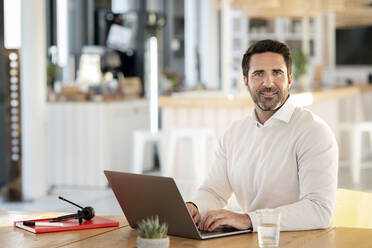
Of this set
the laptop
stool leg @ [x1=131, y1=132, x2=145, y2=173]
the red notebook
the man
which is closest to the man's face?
the man

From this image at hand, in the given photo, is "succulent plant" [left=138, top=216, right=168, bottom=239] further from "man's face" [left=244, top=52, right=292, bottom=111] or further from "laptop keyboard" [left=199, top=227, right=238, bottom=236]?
"man's face" [left=244, top=52, right=292, bottom=111]

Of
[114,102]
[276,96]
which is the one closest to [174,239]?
[276,96]

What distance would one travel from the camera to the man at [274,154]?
2.66m

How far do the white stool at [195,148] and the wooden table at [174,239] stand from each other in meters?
4.19

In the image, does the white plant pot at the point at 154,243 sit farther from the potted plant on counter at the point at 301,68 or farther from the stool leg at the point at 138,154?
the potted plant on counter at the point at 301,68

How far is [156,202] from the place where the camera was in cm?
236

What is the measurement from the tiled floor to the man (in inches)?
147

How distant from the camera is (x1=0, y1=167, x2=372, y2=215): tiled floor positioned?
6809 millimetres

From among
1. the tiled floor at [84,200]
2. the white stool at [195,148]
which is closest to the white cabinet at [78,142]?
the tiled floor at [84,200]

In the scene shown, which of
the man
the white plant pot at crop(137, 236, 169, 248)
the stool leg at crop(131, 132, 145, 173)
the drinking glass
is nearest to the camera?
the white plant pot at crop(137, 236, 169, 248)

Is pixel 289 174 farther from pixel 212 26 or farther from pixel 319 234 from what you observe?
pixel 212 26

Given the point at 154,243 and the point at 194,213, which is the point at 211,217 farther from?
the point at 154,243

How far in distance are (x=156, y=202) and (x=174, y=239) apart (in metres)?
0.13

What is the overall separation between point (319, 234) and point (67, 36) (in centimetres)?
922
